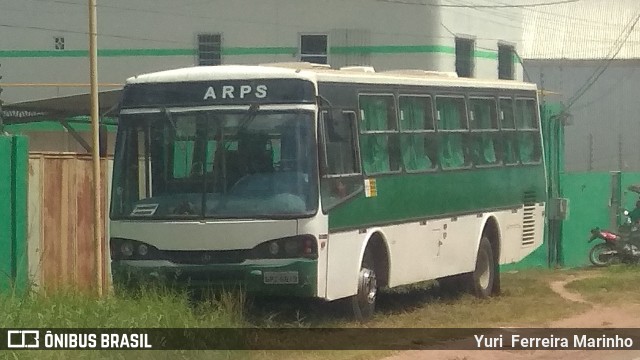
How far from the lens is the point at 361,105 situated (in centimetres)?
1578

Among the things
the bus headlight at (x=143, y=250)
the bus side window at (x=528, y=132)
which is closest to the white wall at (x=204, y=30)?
the bus side window at (x=528, y=132)

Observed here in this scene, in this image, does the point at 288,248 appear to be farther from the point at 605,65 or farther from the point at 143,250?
the point at 605,65

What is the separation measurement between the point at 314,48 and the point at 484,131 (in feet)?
62.8

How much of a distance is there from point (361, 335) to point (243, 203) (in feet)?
6.28

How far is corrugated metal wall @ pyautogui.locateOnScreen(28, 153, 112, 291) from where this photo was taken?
52.0 feet

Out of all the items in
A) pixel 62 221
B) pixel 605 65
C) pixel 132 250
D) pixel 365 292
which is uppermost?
pixel 605 65

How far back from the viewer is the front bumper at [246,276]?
1389 cm

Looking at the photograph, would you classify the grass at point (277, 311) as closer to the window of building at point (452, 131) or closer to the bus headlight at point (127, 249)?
the bus headlight at point (127, 249)

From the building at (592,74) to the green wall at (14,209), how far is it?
36435 millimetres

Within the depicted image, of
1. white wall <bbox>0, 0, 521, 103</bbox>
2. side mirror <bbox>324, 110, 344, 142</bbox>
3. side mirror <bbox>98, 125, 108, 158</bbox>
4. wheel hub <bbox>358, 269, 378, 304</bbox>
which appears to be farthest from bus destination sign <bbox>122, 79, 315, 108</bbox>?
white wall <bbox>0, 0, 521, 103</bbox>

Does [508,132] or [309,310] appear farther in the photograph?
[508,132]

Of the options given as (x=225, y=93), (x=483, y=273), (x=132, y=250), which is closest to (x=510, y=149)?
(x=483, y=273)

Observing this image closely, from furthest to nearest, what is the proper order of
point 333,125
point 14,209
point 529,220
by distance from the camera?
point 529,220 < point 14,209 < point 333,125

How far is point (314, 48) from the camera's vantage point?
37938mm
